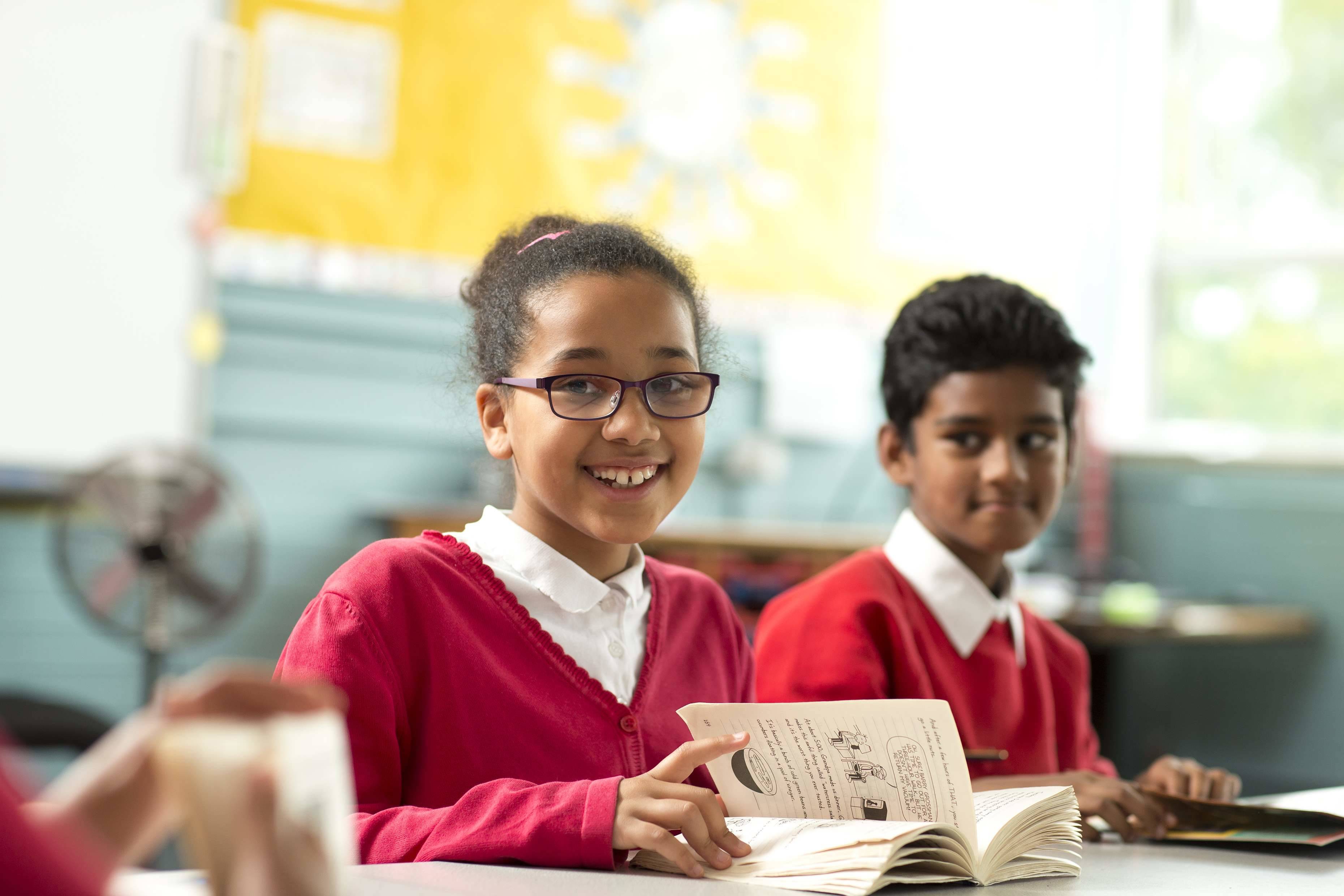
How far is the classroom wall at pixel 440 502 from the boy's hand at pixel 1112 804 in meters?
1.61

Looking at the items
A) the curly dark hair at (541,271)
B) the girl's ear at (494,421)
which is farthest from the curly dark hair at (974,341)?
the girl's ear at (494,421)

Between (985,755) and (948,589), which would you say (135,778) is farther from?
(948,589)

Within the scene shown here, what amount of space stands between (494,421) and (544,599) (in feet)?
0.60

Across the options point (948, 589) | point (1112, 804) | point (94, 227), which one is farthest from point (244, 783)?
point (94, 227)

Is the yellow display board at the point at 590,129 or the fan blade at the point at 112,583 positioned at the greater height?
the yellow display board at the point at 590,129

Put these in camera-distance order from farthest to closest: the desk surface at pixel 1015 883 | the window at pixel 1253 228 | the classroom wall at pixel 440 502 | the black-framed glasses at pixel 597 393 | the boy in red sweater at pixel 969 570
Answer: the window at pixel 1253 228
the classroom wall at pixel 440 502
the boy in red sweater at pixel 969 570
the black-framed glasses at pixel 597 393
the desk surface at pixel 1015 883

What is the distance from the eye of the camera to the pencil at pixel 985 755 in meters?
1.34

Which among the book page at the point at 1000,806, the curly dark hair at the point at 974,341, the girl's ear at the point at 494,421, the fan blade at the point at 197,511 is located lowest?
the book page at the point at 1000,806

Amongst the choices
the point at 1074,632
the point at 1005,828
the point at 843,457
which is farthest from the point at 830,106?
the point at 1005,828

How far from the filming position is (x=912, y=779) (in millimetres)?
940

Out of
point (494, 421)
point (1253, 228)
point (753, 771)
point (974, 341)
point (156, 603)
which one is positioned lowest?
point (156, 603)

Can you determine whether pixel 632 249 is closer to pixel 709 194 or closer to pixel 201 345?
pixel 201 345

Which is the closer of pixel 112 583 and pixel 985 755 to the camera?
pixel 985 755

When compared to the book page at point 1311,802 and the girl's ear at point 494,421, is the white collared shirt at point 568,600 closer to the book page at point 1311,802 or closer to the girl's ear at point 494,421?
the girl's ear at point 494,421
